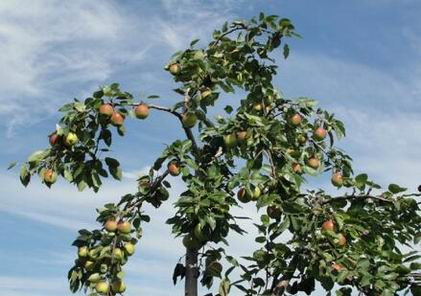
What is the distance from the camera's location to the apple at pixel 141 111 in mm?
5934

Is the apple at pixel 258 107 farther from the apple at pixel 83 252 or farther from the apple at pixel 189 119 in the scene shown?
the apple at pixel 83 252

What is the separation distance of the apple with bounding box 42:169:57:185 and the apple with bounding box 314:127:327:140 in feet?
8.83

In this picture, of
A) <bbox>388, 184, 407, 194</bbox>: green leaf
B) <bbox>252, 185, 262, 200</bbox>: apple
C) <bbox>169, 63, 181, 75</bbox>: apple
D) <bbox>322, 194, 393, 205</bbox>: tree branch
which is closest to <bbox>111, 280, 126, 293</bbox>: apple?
<bbox>252, 185, 262, 200</bbox>: apple

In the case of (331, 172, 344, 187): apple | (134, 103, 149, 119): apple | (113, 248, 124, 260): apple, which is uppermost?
(134, 103, 149, 119): apple

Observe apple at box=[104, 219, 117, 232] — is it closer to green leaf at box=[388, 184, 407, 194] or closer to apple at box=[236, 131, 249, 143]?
apple at box=[236, 131, 249, 143]

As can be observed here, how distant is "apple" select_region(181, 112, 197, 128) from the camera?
6090mm

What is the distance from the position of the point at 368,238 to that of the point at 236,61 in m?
2.28

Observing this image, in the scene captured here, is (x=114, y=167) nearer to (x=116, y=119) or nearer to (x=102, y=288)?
(x=116, y=119)

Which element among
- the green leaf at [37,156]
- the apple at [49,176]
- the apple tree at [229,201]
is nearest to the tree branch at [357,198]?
the apple tree at [229,201]

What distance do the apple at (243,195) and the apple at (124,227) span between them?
103 cm

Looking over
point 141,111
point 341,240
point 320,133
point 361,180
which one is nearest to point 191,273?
point 341,240

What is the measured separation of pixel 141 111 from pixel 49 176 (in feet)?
3.33

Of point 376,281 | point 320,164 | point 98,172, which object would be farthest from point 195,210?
point 320,164

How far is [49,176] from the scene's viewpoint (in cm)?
566
